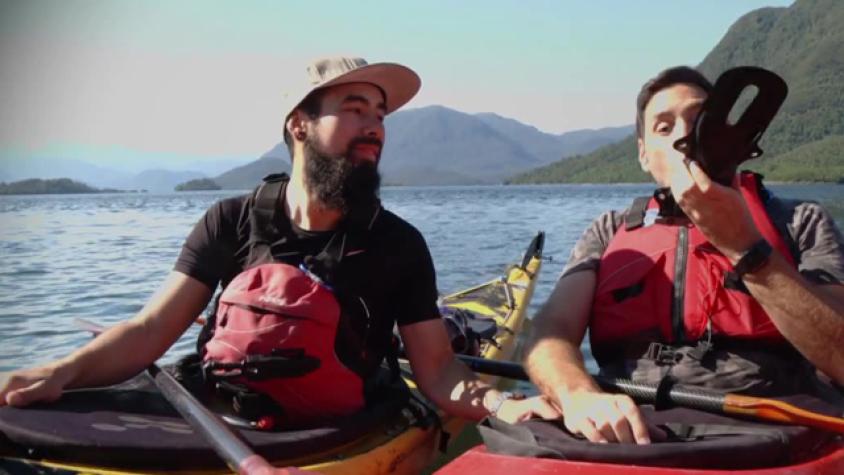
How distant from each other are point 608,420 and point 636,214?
1.20 metres

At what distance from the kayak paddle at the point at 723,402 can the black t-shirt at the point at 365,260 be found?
0.82 m

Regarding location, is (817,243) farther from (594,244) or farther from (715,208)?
(594,244)

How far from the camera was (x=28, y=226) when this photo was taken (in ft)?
83.3

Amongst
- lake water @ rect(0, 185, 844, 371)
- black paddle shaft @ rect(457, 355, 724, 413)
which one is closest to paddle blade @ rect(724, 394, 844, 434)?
black paddle shaft @ rect(457, 355, 724, 413)

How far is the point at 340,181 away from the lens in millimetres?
3090

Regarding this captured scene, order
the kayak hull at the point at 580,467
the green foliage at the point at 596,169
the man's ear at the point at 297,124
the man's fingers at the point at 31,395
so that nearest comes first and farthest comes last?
the kayak hull at the point at 580,467
the man's fingers at the point at 31,395
the man's ear at the point at 297,124
the green foliage at the point at 596,169

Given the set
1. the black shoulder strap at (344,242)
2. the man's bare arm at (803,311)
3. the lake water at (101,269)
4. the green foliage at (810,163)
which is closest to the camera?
the man's bare arm at (803,311)

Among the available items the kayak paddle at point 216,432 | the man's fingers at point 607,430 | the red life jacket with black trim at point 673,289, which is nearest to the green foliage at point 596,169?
the red life jacket with black trim at point 673,289

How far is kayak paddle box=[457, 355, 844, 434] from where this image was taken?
230 cm

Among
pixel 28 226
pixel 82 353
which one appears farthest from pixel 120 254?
pixel 82 353

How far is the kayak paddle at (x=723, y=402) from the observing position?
230cm

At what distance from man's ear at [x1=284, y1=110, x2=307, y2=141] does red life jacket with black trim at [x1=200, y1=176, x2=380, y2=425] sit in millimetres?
537

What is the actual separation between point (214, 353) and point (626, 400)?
1556mm

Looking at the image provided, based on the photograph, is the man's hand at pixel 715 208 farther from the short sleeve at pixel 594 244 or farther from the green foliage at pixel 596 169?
the green foliage at pixel 596 169
